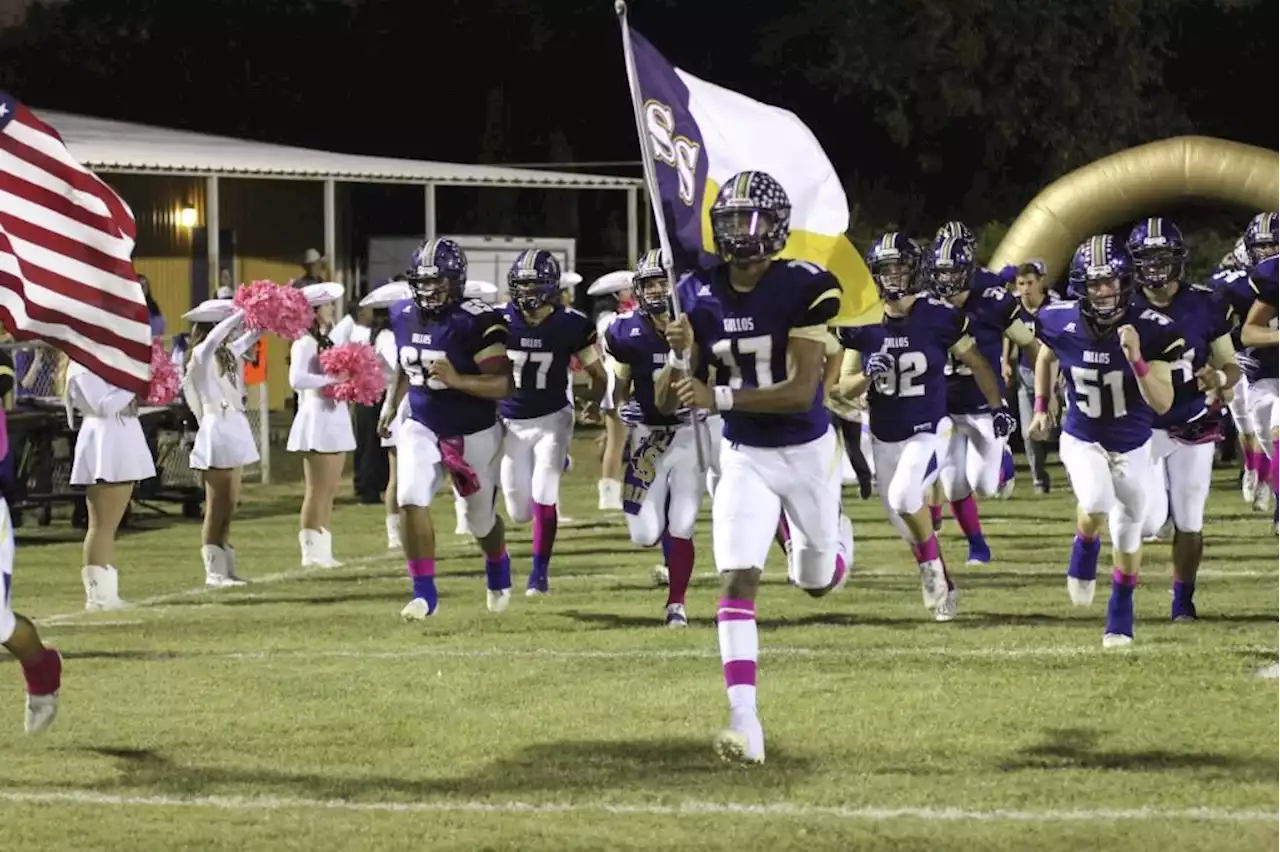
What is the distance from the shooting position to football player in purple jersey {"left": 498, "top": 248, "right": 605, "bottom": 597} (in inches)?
533

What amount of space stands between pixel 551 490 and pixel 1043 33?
24.3 meters

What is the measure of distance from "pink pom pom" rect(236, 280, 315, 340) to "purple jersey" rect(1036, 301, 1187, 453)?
5548mm

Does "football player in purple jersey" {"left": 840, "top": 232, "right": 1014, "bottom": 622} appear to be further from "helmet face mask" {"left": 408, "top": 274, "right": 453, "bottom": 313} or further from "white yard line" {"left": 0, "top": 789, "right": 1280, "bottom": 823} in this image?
"white yard line" {"left": 0, "top": 789, "right": 1280, "bottom": 823}

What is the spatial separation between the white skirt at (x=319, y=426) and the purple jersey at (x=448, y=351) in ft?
10.2

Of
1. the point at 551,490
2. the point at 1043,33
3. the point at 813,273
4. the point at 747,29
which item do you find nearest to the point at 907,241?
the point at 551,490

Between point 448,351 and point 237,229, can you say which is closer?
point 448,351

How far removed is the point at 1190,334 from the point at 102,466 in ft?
20.6

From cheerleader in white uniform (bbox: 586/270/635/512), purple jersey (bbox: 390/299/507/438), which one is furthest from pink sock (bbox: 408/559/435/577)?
cheerleader in white uniform (bbox: 586/270/635/512)

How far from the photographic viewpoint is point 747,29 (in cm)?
3931

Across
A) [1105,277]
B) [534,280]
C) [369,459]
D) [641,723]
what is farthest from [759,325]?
[369,459]

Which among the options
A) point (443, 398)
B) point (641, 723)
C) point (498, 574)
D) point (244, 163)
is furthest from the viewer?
point (244, 163)

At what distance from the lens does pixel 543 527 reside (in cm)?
1402

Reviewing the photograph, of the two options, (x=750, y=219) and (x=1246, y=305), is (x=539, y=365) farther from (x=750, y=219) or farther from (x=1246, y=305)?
(x=750, y=219)

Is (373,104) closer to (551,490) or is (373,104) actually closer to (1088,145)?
(1088,145)
